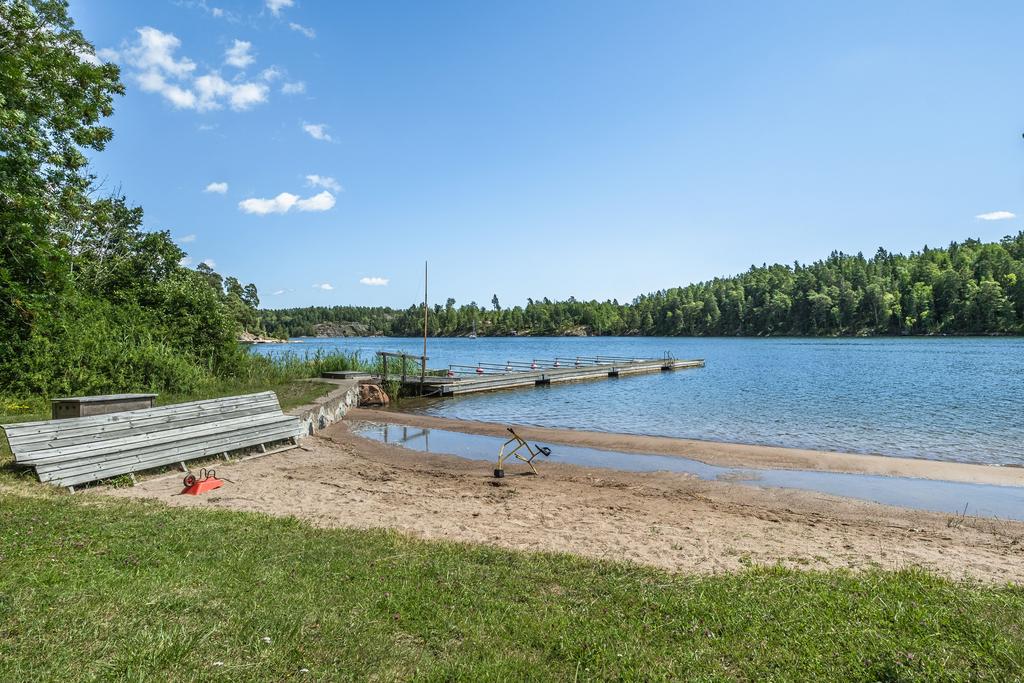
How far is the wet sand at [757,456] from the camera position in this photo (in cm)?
1356

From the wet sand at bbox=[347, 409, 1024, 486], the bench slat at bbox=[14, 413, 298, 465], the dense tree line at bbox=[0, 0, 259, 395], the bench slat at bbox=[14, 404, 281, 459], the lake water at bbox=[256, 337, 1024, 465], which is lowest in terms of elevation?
the lake water at bbox=[256, 337, 1024, 465]

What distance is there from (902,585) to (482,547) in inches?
174

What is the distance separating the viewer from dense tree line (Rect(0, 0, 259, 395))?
15.2 meters

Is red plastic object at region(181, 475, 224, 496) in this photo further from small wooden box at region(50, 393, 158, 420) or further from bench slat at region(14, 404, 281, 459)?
small wooden box at region(50, 393, 158, 420)

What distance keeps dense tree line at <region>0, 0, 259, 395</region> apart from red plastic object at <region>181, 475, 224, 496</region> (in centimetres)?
906

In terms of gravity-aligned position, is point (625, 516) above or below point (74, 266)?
below

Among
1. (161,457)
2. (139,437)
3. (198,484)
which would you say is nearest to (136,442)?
(139,437)

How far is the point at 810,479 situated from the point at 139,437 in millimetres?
13997

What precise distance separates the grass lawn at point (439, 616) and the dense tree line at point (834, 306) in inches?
5116

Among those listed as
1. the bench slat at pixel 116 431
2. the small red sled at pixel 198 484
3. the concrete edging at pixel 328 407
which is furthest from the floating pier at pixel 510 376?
the small red sled at pixel 198 484

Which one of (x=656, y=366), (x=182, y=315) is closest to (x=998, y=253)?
(x=656, y=366)

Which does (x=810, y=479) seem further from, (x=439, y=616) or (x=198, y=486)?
(x=198, y=486)

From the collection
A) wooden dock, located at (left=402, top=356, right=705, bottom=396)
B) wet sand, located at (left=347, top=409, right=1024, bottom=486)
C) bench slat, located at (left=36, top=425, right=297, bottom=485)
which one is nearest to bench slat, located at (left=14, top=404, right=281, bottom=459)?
bench slat, located at (left=36, top=425, right=297, bottom=485)

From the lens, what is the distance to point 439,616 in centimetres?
481
